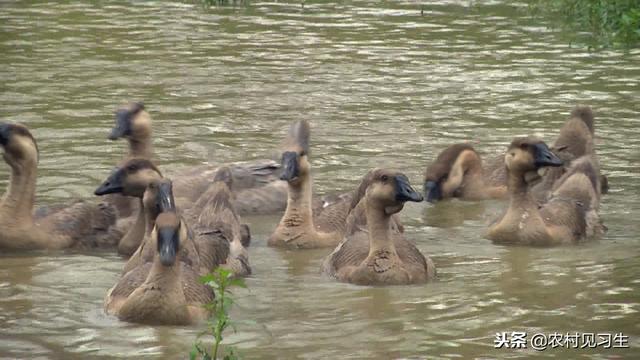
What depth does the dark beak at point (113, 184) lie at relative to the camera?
558 inches

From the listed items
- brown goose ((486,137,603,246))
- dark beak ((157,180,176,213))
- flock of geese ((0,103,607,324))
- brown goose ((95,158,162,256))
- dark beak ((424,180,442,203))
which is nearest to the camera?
flock of geese ((0,103,607,324))

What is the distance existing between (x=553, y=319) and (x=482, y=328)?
0.57 meters

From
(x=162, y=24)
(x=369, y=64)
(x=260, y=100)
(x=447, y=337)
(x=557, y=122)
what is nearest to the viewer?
(x=447, y=337)

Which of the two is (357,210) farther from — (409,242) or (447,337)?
(447,337)

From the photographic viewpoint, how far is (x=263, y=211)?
1628cm

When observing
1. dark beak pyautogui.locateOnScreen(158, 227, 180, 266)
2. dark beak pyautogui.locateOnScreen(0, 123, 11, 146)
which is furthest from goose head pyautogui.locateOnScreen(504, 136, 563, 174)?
dark beak pyautogui.locateOnScreen(0, 123, 11, 146)

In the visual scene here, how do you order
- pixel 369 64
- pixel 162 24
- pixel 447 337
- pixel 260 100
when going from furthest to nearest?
pixel 162 24, pixel 369 64, pixel 260 100, pixel 447 337

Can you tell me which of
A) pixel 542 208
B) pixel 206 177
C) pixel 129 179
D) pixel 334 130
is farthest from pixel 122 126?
pixel 542 208

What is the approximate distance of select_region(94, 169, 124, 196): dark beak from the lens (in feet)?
46.5

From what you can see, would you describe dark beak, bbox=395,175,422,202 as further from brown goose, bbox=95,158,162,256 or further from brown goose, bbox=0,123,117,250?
brown goose, bbox=0,123,117,250

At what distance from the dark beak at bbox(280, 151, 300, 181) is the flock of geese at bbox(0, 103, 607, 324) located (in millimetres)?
14

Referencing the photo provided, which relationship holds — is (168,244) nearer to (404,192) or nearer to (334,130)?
(404,192)

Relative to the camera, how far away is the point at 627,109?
20.0 meters

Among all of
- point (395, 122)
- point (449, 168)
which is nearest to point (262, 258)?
point (449, 168)
